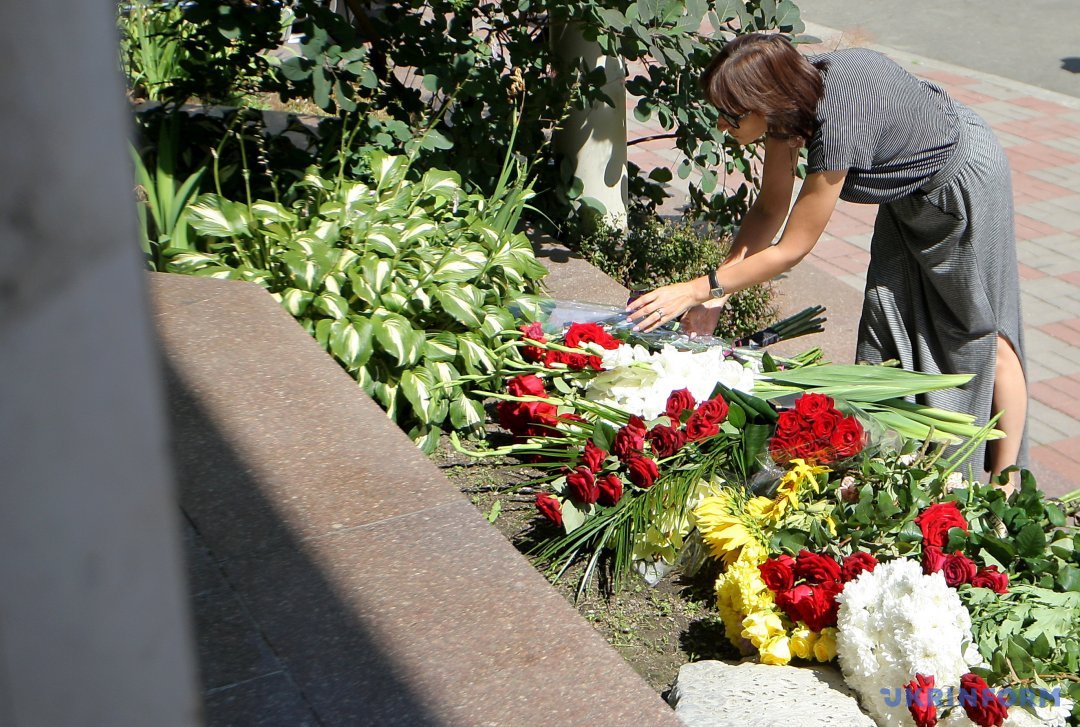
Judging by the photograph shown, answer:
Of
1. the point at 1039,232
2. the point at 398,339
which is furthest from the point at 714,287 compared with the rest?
the point at 1039,232

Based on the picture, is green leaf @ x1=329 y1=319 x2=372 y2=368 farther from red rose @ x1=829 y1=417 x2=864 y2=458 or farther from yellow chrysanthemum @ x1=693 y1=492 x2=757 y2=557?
red rose @ x1=829 y1=417 x2=864 y2=458

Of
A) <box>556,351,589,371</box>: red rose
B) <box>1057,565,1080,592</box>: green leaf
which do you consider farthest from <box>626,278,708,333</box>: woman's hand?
<box>1057,565,1080,592</box>: green leaf

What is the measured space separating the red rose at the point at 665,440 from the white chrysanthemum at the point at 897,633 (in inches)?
21.6

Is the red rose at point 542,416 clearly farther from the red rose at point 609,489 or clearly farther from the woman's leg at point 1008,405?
the woman's leg at point 1008,405

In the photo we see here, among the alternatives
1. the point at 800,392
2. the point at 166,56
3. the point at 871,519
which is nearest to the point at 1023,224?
the point at 800,392

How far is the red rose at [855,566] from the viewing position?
7.23 ft

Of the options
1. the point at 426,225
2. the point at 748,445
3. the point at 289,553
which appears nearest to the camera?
the point at 289,553

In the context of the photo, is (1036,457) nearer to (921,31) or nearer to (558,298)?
(558,298)

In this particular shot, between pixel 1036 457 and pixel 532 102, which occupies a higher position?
pixel 532 102

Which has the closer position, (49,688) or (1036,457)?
(49,688)

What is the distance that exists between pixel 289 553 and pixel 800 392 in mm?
1462

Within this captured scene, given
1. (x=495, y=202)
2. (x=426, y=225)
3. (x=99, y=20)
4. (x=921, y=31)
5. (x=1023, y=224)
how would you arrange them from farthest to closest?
1. (x=921, y=31)
2. (x=1023, y=224)
3. (x=495, y=202)
4. (x=426, y=225)
5. (x=99, y=20)

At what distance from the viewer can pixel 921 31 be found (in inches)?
420

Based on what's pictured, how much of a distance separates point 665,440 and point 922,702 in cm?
83
